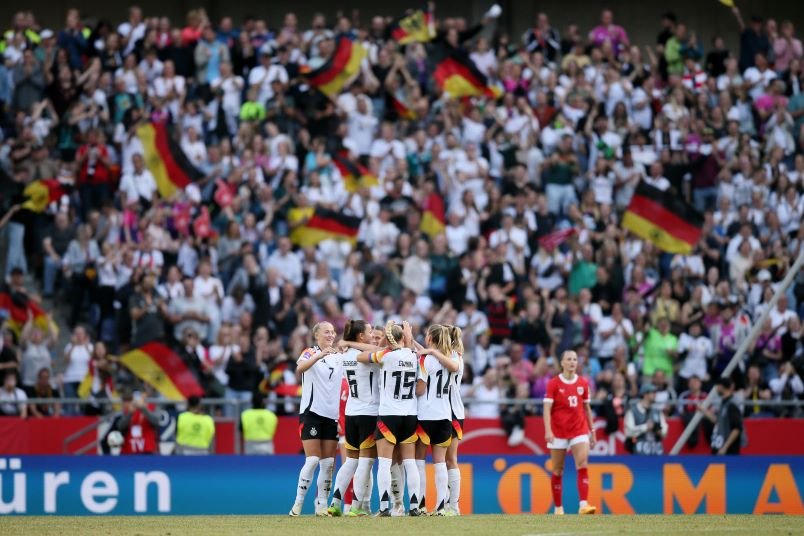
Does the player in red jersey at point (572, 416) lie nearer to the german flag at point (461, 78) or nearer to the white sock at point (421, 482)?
the white sock at point (421, 482)

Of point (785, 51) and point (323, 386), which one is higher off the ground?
point (785, 51)

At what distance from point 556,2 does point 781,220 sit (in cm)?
926

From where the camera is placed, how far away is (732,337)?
25.2m

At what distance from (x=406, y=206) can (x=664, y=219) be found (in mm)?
4152

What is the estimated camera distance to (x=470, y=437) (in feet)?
78.8

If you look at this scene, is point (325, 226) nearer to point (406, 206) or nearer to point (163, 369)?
point (406, 206)

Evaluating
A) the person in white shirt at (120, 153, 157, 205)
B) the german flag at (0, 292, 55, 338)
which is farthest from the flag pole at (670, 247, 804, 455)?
the german flag at (0, 292, 55, 338)

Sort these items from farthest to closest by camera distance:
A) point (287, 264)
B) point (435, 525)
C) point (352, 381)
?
point (287, 264) → point (352, 381) → point (435, 525)

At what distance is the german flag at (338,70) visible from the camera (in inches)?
1109

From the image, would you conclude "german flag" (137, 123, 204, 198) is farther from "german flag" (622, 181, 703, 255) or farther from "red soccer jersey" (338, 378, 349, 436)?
"red soccer jersey" (338, 378, 349, 436)

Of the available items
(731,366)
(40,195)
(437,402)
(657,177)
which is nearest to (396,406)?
(437,402)

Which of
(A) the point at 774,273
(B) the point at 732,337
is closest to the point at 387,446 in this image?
(B) the point at 732,337

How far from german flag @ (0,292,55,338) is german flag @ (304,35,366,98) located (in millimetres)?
6386

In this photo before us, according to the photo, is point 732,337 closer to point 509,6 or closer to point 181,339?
point 181,339
